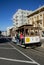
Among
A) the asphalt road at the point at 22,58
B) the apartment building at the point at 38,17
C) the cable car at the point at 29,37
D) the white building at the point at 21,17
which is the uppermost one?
the white building at the point at 21,17

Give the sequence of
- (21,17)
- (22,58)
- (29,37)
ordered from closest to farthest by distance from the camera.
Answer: (22,58) → (29,37) → (21,17)

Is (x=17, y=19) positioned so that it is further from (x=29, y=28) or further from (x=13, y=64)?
(x=13, y=64)

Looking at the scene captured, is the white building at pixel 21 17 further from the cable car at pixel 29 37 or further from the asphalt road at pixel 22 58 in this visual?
the asphalt road at pixel 22 58

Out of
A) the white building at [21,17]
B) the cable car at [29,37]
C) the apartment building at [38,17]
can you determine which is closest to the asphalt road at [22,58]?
the cable car at [29,37]

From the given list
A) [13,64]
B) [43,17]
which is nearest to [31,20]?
[43,17]

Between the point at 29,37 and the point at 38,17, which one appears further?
the point at 38,17

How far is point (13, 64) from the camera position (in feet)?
36.4

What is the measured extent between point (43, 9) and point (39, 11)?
3604mm

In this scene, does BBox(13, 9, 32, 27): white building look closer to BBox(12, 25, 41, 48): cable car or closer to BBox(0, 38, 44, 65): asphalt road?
BBox(12, 25, 41, 48): cable car

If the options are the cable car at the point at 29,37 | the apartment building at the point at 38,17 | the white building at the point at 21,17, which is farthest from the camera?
the white building at the point at 21,17

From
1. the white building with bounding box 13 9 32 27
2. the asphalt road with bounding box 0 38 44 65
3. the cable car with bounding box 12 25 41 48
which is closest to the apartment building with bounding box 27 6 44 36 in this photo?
the cable car with bounding box 12 25 41 48

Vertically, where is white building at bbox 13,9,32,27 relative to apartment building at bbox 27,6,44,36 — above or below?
above

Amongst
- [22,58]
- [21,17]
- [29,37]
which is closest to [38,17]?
[29,37]

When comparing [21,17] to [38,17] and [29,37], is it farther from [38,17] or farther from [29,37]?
[29,37]
